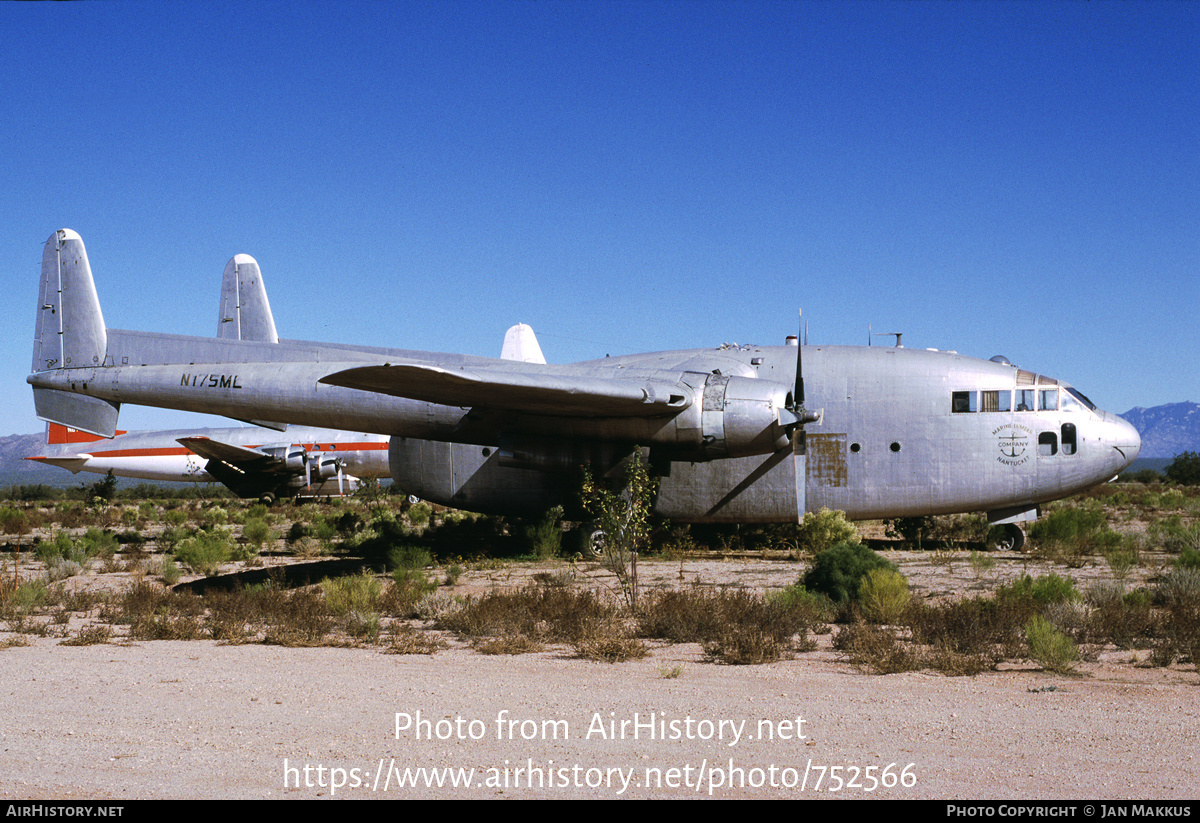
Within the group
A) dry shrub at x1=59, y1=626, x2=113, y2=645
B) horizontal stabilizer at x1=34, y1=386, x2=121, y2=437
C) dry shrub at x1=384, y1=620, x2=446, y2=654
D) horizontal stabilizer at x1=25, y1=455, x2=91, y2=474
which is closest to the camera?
dry shrub at x1=384, y1=620, x2=446, y2=654

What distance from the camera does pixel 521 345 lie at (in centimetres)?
2806

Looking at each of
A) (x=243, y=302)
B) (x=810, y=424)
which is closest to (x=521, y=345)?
(x=243, y=302)

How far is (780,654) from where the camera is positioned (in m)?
9.63

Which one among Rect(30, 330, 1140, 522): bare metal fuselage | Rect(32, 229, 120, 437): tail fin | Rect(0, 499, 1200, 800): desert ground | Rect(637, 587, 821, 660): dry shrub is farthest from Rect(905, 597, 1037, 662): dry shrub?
Rect(32, 229, 120, 437): tail fin

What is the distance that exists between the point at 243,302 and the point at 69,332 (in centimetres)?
589

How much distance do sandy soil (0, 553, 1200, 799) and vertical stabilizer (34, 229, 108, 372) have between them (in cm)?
1229

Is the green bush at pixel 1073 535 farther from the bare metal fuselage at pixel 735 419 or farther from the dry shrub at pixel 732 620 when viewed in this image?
the dry shrub at pixel 732 620

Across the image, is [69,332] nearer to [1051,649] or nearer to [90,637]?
[90,637]

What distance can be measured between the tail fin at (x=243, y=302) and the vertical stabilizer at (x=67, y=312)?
5.14m

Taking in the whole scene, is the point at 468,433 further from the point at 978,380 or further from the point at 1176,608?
the point at 1176,608

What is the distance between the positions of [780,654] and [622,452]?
8.61 metres

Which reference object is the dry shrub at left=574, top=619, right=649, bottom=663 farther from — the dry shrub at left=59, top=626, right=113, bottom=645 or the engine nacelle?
the engine nacelle

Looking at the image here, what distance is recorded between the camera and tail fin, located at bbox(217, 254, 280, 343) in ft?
84.6
